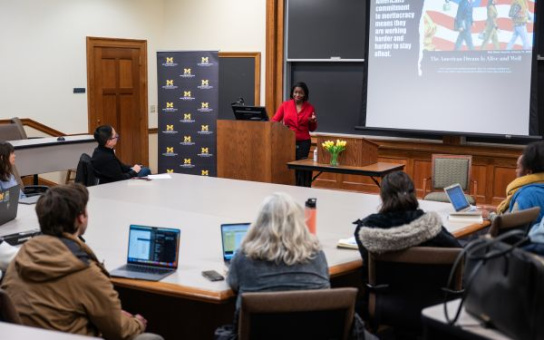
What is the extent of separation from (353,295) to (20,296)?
124cm

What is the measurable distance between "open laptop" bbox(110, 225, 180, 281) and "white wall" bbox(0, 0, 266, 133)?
18.4 feet

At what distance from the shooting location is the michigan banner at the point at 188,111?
8883 mm

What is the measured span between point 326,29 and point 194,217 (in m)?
4.82

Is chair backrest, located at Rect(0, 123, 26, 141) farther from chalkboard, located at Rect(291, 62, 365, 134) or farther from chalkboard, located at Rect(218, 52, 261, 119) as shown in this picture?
chalkboard, located at Rect(291, 62, 365, 134)

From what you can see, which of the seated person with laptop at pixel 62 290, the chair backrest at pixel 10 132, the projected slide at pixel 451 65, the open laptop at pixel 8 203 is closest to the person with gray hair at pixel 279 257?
the seated person with laptop at pixel 62 290

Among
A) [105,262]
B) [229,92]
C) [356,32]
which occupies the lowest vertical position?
[105,262]

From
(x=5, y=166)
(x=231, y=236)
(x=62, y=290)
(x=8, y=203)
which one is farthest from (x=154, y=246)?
(x=5, y=166)

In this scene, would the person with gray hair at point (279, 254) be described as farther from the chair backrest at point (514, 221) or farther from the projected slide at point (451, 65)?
the projected slide at point (451, 65)

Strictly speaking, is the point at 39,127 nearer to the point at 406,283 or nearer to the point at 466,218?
the point at 466,218

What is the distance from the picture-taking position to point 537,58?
726 centimetres

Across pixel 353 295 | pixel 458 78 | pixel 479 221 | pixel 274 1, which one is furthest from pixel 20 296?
pixel 274 1

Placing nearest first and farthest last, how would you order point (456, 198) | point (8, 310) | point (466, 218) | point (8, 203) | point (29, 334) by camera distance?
point (29, 334) < point (8, 310) < point (8, 203) < point (466, 218) < point (456, 198)

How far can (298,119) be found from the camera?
25.5 feet

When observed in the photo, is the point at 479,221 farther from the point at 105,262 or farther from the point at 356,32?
the point at 356,32
